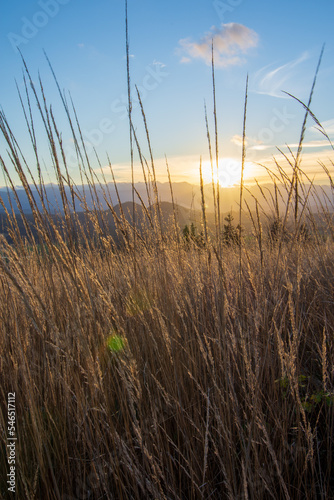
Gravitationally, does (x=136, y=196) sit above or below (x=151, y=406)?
above

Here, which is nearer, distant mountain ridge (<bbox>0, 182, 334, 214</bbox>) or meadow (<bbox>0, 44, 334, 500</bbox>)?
meadow (<bbox>0, 44, 334, 500</bbox>)

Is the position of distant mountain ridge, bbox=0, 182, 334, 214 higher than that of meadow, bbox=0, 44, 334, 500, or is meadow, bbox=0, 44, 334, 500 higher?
distant mountain ridge, bbox=0, 182, 334, 214

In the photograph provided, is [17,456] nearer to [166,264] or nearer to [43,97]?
[166,264]

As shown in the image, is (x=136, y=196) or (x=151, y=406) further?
(x=136, y=196)

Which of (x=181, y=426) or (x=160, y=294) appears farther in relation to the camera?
(x=160, y=294)

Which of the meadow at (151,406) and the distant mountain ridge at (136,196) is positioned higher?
the distant mountain ridge at (136,196)

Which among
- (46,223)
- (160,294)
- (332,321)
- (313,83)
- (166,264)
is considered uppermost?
(313,83)

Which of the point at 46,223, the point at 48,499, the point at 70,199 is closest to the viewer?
the point at 48,499

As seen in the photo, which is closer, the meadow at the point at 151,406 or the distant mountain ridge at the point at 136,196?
the meadow at the point at 151,406

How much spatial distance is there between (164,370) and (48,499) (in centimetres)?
56

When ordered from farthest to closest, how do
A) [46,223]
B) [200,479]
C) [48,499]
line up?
[46,223] < [200,479] < [48,499]

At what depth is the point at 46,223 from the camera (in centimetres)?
116

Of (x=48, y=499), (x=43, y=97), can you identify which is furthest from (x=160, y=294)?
(x=43, y=97)

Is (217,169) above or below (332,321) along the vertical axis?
above
